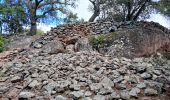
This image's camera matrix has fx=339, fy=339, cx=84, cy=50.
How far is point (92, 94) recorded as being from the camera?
9.06 metres

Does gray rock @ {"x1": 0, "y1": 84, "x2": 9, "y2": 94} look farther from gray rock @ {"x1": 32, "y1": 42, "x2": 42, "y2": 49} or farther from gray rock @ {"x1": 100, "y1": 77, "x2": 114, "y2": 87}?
gray rock @ {"x1": 32, "y1": 42, "x2": 42, "y2": 49}

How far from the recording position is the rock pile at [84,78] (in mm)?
9086

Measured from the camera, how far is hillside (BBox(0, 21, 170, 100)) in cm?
922

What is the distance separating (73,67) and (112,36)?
3.73m

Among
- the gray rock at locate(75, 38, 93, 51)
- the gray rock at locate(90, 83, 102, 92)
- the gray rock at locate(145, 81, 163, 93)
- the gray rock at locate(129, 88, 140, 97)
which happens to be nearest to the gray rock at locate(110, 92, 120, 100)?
the gray rock at locate(129, 88, 140, 97)

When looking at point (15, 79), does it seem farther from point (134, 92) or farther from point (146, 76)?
point (146, 76)

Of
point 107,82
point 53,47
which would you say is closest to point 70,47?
point 53,47

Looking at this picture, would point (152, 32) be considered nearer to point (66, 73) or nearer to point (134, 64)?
point (134, 64)

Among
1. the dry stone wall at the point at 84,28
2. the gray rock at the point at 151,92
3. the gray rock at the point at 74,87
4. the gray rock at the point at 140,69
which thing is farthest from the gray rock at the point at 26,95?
the dry stone wall at the point at 84,28

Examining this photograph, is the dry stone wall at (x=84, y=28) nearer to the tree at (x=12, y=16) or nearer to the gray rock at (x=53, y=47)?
the gray rock at (x=53, y=47)

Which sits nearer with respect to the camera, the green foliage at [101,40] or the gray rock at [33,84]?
the gray rock at [33,84]

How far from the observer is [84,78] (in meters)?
9.90

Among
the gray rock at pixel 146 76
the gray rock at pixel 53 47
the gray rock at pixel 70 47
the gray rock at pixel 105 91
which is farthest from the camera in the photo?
the gray rock at pixel 70 47

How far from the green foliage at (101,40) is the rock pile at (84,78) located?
1.45 m
